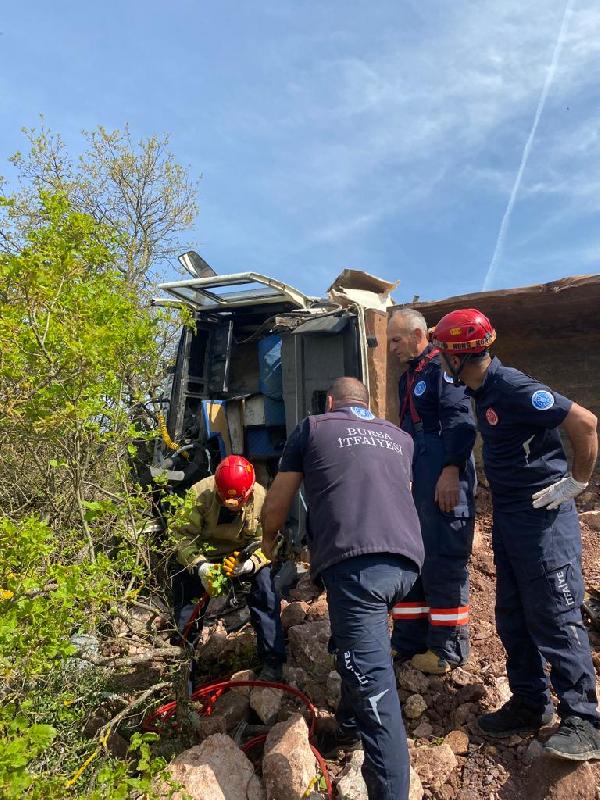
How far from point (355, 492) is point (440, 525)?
994mm

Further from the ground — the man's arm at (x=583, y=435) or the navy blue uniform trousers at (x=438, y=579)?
the man's arm at (x=583, y=435)

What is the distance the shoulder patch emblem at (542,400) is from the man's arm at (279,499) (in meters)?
1.03

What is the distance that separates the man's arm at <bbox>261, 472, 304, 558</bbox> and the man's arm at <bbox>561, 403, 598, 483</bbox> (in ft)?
3.73

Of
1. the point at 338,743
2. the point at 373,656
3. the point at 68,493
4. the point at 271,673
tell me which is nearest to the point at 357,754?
the point at 338,743

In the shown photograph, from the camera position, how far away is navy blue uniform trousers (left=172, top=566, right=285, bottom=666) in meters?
3.46

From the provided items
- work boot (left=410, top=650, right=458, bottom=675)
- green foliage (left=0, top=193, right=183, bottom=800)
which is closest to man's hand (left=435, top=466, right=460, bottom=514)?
work boot (left=410, top=650, right=458, bottom=675)

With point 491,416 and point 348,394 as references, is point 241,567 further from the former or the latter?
point 491,416

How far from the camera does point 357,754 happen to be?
8.66 ft

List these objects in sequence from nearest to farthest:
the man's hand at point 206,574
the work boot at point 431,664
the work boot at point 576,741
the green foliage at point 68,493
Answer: the green foliage at point 68,493 < the work boot at point 576,741 < the man's hand at point 206,574 < the work boot at point 431,664

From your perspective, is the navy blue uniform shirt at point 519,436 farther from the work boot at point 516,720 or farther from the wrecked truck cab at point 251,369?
the wrecked truck cab at point 251,369

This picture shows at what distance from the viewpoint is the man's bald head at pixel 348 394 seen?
2834 millimetres

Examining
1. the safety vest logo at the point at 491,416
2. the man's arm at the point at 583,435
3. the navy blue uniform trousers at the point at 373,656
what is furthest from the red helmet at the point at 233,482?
the man's arm at the point at 583,435

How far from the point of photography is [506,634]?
9.06ft

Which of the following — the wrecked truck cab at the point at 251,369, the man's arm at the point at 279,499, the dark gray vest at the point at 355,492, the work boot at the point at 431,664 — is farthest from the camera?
the wrecked truck cab at the point at 251,369
